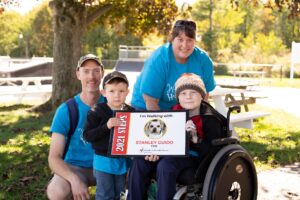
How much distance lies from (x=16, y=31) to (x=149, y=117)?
48365mm

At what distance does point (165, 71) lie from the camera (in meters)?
3.87

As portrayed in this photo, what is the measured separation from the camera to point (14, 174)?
220 inches

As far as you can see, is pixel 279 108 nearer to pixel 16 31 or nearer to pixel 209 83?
pixel 209 83

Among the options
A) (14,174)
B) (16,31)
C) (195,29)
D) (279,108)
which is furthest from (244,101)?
(16,31)

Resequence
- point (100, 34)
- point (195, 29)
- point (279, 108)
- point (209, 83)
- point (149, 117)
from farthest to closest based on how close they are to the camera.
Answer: point (100, 34), point (279, 108), point (209, 83), point (195, 29), point (149, 117)

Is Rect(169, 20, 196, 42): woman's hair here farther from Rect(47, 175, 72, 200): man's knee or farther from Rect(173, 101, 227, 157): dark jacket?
Rect(47, 175, 72, 200): man's knee

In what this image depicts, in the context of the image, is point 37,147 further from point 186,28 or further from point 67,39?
point 67,39

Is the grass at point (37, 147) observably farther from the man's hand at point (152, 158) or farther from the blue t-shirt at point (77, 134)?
the man's hand at point (152, 158)

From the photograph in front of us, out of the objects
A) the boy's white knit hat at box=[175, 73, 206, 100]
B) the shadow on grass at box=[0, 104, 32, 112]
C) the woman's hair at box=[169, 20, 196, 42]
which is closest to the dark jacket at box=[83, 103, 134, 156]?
the boy's white knit hat at box=[175, 73, 206, 100]

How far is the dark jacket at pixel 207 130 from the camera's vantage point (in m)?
3.38

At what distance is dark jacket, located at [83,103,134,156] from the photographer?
3.22m

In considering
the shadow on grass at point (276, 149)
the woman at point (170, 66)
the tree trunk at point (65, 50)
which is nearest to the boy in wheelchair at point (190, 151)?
the woman at point (170, 66)

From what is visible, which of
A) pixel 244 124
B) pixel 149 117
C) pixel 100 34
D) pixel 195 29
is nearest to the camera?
pixel 149 117

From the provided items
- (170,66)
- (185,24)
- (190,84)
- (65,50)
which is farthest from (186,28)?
(65,50)
